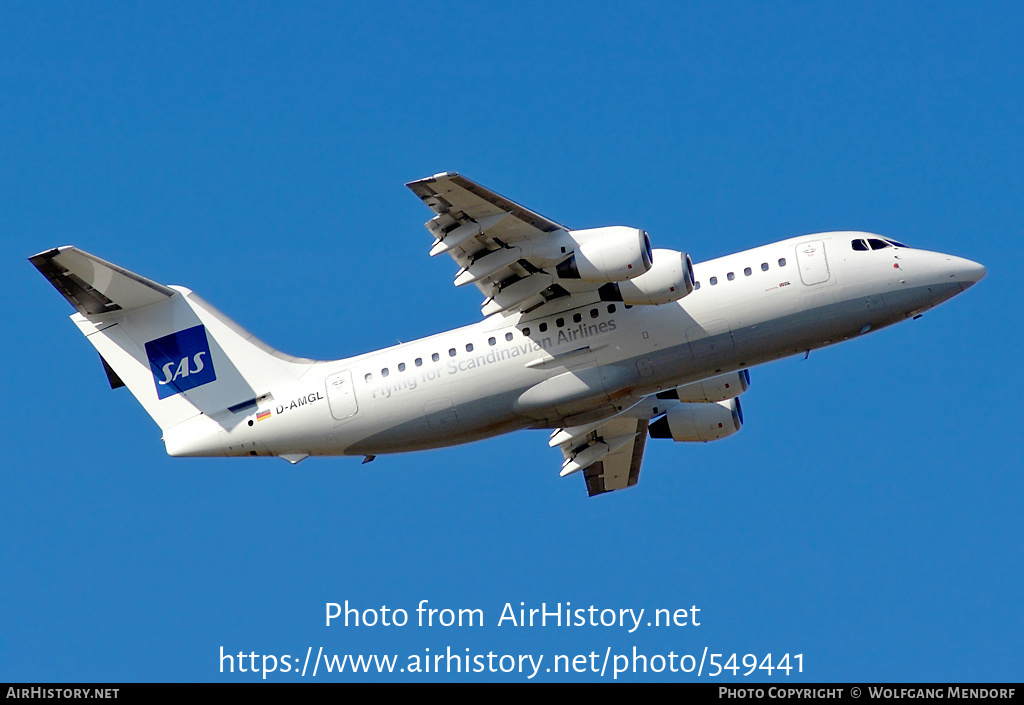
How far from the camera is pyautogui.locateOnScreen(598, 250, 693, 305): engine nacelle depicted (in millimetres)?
17438

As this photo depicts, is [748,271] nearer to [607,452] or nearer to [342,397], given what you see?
[607,452]

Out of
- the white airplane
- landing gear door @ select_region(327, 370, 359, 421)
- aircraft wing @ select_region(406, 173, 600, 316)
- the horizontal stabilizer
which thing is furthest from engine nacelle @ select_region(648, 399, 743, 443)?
the horizontal stabilizer

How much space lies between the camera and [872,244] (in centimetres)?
1858

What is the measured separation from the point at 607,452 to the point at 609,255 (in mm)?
5392

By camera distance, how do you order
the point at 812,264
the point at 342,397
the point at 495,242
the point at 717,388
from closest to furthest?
1. the point at 495,242
2. the point at 812,264
3. the point at 342,397
4. the point at 717,388

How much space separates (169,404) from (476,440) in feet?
16.5

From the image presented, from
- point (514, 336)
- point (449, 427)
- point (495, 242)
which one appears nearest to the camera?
point (495, 242)

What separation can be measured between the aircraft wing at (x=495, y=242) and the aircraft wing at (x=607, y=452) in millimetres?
3301

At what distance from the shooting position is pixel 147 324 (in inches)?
787

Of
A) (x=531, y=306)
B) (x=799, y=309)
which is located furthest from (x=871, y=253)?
(x=531, y=306)

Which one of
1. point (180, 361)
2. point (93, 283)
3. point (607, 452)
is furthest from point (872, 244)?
point (93, 283)

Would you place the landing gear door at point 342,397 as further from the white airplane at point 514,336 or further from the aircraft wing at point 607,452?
the aircraft wing at point 607,452

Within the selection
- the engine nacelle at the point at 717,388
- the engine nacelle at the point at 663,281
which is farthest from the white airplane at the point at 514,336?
the engine nacelle at the point at 717,388
